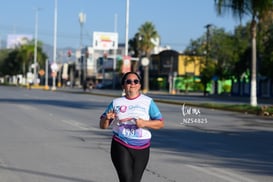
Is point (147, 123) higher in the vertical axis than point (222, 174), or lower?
higher

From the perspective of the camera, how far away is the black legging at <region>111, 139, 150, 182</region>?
21.9 feet

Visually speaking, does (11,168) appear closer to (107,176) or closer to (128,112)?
(107,176)

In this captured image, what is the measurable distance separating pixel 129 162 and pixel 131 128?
371 millimetres

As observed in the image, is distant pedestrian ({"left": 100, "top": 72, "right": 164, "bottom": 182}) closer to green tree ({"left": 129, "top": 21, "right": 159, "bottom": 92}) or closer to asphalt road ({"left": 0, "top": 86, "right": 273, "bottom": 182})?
asphalt road ({"left": 0, "top": 86, "right": 273, "bottom": 182})

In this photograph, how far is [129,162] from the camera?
671 centimetres

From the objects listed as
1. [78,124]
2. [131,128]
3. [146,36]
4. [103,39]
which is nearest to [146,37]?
[146,36]

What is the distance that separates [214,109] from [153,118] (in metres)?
31.5

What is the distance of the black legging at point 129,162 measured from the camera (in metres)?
6.66

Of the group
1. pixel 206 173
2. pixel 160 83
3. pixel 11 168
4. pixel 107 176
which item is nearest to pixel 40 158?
pixel 11 168

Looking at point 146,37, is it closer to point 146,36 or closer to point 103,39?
point 146,36

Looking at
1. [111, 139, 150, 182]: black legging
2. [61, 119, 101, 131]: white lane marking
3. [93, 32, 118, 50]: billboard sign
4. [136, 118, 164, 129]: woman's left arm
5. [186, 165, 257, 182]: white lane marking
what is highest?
[93, 32, 118, 50]: billboard sign

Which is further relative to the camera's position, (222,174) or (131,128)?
(222,174)

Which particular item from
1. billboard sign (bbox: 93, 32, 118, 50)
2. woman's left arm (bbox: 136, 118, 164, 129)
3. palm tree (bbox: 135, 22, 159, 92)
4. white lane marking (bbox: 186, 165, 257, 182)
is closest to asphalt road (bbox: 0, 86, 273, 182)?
white lane marking (bbox: 186, 165, 257, 182)

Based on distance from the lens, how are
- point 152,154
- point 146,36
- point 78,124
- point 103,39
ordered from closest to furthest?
point 152,154 < point 78,124 < point 103,39 < point 146,36
